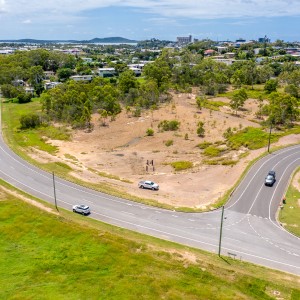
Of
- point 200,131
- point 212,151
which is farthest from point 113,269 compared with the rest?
point 200,131

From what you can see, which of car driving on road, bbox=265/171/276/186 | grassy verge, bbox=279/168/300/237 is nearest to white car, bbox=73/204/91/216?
grassy verge, bbox=279/168/300/237

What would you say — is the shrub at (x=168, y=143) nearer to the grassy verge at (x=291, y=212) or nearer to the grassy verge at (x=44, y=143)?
the grassy verge at (x=44, y=143)

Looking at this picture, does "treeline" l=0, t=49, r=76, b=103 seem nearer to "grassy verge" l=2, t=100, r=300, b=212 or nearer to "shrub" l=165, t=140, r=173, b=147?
"grassy verge" l=2, t=100, r=300, b=212

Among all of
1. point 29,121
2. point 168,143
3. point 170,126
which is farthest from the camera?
point 29,121

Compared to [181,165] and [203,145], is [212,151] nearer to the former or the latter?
[203,145]

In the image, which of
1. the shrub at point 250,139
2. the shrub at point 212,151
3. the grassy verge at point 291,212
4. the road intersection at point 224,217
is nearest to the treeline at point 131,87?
the shrub at point 250,139
